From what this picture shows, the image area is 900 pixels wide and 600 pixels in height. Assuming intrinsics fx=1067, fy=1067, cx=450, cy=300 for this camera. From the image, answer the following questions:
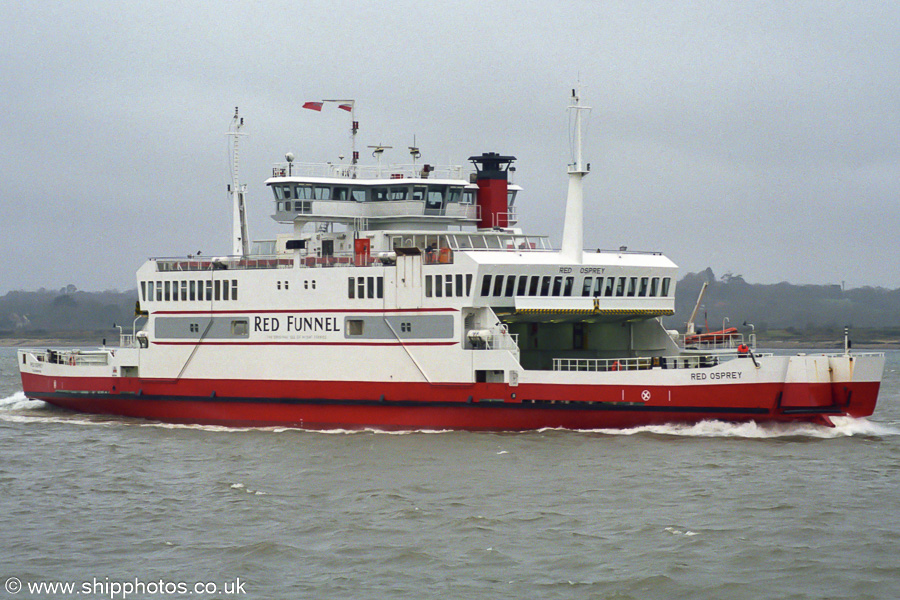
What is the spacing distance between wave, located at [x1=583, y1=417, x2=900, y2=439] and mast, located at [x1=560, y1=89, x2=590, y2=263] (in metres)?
5.71

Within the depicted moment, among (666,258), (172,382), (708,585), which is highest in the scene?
(666,258)

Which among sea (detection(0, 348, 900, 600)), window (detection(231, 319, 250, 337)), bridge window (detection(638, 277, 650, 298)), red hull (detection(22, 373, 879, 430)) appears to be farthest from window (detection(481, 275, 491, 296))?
window (detection(231, 319, 250, 337))

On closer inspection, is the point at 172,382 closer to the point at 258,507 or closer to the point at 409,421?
the point at 409,421

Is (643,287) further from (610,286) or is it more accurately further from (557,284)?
(557,284)

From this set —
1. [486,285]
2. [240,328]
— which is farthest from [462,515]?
[240,328]

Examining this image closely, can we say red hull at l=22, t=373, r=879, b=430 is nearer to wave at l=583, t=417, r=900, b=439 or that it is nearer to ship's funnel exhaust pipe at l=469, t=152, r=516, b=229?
wave at l=583, t=417, r=900, b=439

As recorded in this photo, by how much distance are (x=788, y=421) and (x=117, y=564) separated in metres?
18.2

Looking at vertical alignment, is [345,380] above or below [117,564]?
above

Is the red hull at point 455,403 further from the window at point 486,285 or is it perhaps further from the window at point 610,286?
the window at point 610,286

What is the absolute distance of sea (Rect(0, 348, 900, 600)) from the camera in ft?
56.6

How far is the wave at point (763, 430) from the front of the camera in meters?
28.8

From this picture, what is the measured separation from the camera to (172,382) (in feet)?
116

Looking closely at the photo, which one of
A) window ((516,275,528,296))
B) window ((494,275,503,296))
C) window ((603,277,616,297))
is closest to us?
window ((494,275,503,296))

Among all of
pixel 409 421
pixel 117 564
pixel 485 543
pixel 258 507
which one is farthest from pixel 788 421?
pixel 117 564
